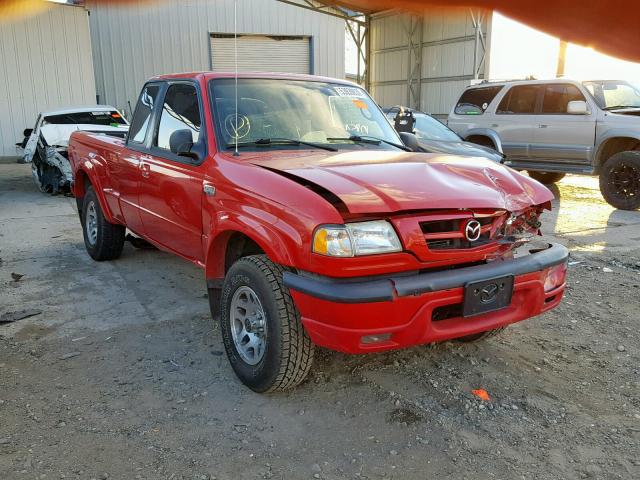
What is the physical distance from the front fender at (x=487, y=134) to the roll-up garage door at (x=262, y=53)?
1021cm

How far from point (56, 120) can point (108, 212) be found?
6800mm

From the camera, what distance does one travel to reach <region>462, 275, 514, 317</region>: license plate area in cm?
276

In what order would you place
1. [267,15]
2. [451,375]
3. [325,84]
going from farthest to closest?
1. [267,15]
2. [325,84]
3. [451,375]

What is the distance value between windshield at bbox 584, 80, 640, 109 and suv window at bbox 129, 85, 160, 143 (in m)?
7.50

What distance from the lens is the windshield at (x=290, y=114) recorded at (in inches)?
146

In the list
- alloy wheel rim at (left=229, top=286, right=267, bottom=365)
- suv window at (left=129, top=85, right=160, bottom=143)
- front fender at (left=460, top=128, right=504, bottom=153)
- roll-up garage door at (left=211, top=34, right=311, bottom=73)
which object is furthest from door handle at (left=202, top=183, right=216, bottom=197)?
roll-up garage door at (left=211, top=34, right=311, bottom=73)

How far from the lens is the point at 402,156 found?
12.0 feet

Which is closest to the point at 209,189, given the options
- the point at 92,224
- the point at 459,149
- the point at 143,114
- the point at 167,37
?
the point at 143,114

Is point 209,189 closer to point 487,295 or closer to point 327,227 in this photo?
point 327,227

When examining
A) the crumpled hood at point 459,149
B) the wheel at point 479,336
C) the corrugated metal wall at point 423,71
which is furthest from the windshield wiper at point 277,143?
the corrugated metal wall at point 423,71

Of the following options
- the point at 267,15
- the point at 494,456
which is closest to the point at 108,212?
the point at 494,456

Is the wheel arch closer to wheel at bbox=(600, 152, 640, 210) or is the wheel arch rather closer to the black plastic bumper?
wheel at bbox=(600, 152, 640, 210)

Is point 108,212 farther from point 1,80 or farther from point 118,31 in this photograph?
point 118,31

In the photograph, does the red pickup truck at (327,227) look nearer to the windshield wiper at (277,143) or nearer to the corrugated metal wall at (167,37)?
the windshield wiper at (277,143)
